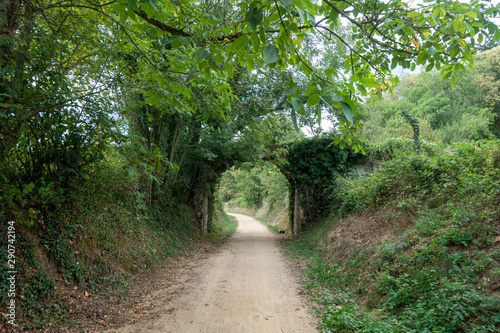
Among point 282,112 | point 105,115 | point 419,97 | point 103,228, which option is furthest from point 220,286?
point 419,97

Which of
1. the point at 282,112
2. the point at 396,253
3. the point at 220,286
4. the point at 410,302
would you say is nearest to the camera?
the point at 410,302

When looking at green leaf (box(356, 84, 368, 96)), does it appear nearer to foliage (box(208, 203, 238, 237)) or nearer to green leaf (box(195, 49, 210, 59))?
green leaf (box(195, 49, 210, 59))

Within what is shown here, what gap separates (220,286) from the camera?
586cm

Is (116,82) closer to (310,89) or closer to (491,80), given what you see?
(310,89)

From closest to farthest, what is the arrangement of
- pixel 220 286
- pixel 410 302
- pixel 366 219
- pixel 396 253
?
pixel 410 302 → pixel 396 253 → pixel 220 286 → pixel 366 219

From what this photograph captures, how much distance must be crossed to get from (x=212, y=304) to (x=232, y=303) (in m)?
0.36

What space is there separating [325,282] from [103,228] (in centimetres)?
517

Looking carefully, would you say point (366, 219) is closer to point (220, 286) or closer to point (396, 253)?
point (396, 253)

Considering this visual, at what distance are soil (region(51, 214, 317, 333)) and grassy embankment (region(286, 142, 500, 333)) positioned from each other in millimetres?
555

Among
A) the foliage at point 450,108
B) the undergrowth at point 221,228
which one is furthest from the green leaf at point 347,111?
the foliage at point 450,108

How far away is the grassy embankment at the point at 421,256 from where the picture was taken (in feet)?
11.0

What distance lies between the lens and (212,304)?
4801 mm


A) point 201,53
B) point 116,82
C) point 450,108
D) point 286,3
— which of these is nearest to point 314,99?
point 286,3

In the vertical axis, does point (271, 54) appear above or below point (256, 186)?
above
